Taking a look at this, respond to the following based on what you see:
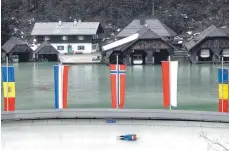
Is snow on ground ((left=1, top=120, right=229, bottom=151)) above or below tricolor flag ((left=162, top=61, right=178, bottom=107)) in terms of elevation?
below

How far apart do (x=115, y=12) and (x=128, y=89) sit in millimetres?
27016

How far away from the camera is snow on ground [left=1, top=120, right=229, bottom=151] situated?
6.93 m

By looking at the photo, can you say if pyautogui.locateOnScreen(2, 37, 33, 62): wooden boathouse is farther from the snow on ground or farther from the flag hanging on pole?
the snow on ground

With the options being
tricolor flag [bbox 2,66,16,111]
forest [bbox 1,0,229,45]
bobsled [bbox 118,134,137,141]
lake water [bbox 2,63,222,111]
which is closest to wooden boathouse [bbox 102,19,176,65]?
lake water [bbox 2,63,222,111]

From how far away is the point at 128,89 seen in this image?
634 inches

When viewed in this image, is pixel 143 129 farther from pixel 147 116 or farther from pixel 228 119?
pixel 228 119

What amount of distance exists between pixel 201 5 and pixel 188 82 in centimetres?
2587

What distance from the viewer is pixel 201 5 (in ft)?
141

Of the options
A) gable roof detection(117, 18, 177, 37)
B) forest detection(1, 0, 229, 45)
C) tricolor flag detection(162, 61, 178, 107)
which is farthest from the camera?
forest detection(1, 0, 229, 45)

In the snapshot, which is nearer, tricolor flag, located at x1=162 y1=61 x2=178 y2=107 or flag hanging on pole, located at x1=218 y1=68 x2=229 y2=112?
tricolor flag, located at x1=162 y1=61 x2=178 y2=107

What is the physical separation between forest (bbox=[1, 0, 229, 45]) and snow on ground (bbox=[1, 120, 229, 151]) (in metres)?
29.7

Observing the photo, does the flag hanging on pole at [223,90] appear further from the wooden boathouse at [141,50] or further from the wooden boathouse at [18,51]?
the wooden boathouse at [18,51]

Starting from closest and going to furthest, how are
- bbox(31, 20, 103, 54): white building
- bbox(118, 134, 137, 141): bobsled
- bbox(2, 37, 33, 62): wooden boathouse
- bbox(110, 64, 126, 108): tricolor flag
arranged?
bbox(118, 134, 137, 141): bobsled, bbox(110, 64, 126, 108): tricolor flag, bbox(2, 37, 33, 62): wooden boathouse, bbox(31, 20, 103, 54): white building

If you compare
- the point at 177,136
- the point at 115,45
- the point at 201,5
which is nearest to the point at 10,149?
the point at 177,136
